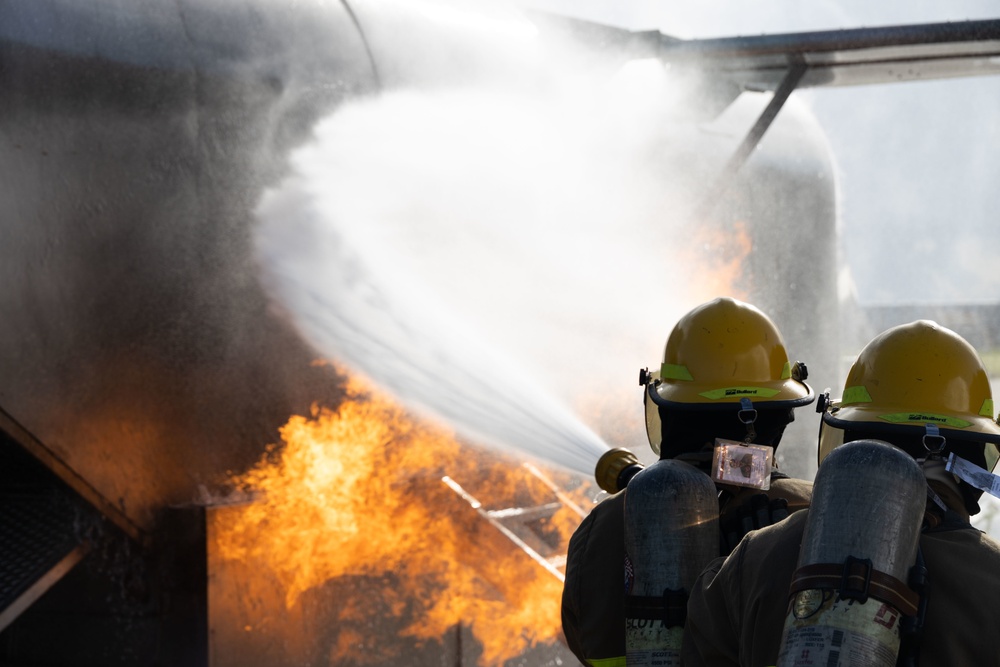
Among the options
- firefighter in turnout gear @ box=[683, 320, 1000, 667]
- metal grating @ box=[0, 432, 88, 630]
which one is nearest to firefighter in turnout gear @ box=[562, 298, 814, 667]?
firefighter in turnout gear @ box=[683, 320, 1000, 667]

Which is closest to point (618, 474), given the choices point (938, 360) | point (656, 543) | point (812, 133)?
point (656, 543)

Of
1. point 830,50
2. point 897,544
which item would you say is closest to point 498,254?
point 830,50

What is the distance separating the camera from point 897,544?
5.68 ft

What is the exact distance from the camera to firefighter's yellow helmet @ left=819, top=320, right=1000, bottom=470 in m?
2.17

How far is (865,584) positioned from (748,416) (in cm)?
103

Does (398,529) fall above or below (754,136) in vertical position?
below

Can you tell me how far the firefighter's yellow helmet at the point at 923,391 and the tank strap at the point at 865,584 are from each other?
0.50 metres

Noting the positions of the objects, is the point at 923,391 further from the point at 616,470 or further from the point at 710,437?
the point at 616,470

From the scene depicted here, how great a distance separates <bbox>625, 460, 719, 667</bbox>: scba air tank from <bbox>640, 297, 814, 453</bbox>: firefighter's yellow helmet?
1.44 ft

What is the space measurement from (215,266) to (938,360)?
3188 mm

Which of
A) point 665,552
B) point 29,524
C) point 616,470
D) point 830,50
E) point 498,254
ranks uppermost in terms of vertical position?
point 830,50

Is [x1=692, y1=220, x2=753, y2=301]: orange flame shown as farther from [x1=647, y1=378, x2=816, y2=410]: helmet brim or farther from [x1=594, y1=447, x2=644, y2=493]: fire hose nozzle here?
[x1=647, y1=378, x2=816, y2=410]: helmet brim

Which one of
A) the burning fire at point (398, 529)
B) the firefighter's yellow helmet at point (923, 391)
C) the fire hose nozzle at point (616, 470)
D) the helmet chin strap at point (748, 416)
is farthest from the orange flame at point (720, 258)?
the firefighter's yellow helmet at point (923, 391)

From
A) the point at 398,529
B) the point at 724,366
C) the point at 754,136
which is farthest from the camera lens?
the point at 754,136
